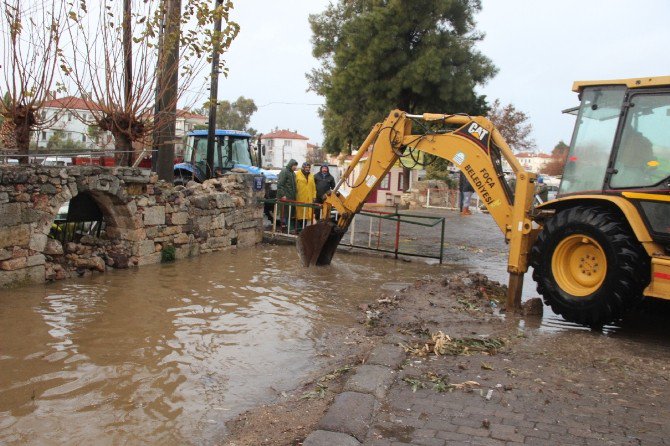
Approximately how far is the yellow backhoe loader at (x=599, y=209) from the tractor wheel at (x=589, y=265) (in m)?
0.01

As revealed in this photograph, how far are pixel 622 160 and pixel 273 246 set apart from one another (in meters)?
7.88

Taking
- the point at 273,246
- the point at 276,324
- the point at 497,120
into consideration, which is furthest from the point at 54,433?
the point at 497,120

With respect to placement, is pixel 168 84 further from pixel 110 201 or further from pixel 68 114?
pixel 110 201

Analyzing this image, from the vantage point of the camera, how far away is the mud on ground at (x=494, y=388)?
149 inches

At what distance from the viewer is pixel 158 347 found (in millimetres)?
5738

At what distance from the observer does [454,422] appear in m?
3.89

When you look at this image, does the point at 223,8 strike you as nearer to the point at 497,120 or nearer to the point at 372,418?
the point at 372,418

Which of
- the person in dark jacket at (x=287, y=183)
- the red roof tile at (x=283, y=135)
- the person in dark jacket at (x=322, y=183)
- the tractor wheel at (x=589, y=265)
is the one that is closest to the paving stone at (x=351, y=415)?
the tractor wheel at (x=589, y=265)

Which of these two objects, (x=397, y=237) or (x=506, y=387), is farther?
(x=397, y=237)

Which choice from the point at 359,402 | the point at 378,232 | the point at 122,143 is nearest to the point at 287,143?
the point at 378,232

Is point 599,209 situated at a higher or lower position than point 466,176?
lower

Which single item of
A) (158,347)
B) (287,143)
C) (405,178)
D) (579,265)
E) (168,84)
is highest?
(287,143)

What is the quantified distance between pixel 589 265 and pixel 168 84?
7.93 meters

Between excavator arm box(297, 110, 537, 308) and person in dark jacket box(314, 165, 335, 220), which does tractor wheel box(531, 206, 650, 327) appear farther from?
person in dark jacket box(314, 165, 335, 220)
